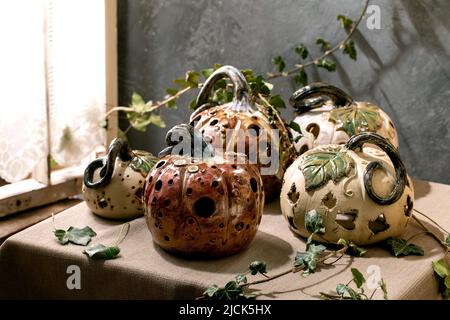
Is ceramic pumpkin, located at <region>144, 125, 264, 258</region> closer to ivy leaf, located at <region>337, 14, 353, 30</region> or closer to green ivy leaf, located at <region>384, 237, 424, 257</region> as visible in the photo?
green ivy leaf, located at <region>384, 237, 424, 257</region>

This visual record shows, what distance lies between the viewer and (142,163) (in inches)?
48.4

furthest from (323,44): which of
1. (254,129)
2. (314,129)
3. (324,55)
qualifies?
(254,129)

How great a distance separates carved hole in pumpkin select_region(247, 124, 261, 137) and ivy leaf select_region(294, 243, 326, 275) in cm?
28

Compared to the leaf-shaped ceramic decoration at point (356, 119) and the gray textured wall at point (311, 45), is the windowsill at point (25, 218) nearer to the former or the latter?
the gray textured wall at point (311, 45)

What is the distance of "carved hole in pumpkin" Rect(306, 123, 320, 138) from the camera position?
138cm

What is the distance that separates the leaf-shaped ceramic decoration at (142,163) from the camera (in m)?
1.22

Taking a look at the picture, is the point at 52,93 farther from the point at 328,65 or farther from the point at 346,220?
the point at 346,220

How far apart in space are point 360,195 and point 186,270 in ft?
1.02

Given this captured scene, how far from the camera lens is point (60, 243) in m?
1.11

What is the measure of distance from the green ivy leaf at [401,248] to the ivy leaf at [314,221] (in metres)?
0.13

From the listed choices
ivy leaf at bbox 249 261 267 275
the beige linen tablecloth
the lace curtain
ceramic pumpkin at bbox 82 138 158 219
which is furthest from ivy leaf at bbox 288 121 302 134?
the lace curtain

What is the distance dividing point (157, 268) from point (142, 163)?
26cm

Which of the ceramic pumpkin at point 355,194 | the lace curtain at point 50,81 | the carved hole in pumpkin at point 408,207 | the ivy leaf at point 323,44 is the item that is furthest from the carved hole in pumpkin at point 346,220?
the lace curtain at point 50,81

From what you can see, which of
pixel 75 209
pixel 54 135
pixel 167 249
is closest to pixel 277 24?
pixel 54 135
